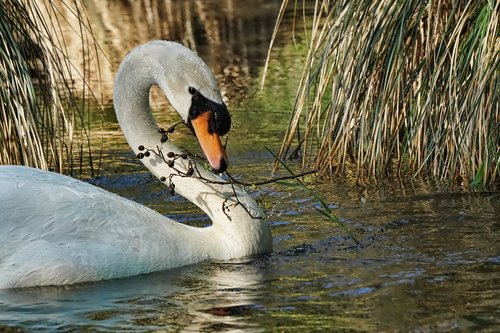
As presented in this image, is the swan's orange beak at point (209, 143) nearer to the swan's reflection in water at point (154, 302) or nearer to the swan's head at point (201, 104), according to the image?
the swan's head at point (201, 104)

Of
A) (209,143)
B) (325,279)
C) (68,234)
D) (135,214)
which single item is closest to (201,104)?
(209,143)

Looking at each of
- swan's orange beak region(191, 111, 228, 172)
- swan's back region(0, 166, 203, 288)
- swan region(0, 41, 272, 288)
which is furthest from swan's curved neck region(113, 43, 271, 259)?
swan's back region(0, 166, 203, 288)

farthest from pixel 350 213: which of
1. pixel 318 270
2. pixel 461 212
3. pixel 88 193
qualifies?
pixel 88 193

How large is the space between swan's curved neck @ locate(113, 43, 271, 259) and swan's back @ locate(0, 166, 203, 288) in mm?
318

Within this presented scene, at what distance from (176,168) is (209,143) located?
68 centimetres

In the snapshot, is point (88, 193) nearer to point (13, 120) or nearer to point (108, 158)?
point (13, 120)

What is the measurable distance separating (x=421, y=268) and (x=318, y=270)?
52 cm

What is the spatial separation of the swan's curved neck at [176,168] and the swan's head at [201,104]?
0.02 m

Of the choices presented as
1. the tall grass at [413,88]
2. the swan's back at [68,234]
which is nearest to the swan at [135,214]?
the swan's back at [68,234]

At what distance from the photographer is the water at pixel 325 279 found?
5516 mm

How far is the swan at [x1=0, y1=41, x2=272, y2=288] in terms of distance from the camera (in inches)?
250

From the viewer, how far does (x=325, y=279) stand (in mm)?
6266

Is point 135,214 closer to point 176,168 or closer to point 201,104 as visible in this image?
point 176,168

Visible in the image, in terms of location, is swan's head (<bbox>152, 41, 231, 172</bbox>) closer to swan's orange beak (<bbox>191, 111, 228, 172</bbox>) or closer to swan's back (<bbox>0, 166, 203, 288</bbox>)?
swan's orange beak (<bbox>191, 111, 228, 172</bbox>)
